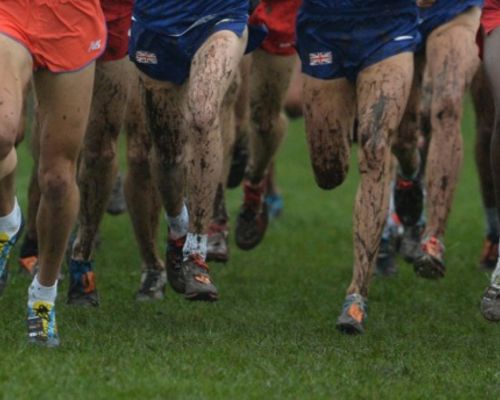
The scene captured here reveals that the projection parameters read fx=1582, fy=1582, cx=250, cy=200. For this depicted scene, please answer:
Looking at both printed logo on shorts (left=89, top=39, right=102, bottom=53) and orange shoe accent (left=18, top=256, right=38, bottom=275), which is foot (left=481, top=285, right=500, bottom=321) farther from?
orange shoe accent (left=18, top=256, right=38, bottom=275)

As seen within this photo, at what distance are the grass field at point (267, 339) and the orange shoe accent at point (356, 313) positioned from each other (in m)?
0.14

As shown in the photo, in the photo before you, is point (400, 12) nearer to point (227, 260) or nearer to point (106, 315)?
point (106, 315)

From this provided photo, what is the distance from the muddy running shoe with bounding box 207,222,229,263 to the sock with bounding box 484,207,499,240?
2027mm

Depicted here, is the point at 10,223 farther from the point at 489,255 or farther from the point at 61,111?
the point at 489,255

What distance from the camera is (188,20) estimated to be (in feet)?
29.2

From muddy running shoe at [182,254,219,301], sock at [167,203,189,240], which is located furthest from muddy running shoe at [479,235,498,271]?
muddy running shoe at [182,254,219,301]

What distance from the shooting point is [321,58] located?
8953 millimetres

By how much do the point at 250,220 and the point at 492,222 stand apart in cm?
187

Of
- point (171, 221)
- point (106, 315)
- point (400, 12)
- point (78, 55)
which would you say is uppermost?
point (400, 12)

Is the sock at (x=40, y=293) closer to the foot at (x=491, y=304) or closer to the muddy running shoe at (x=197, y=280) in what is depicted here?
the muddy running shoe at (x=197, y=280)

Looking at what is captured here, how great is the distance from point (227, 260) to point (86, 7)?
15.6 ft

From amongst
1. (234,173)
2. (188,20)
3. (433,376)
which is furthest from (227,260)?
(433,376)

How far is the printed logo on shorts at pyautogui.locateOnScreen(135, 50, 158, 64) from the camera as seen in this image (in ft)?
29.9

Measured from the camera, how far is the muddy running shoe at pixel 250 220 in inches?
479
